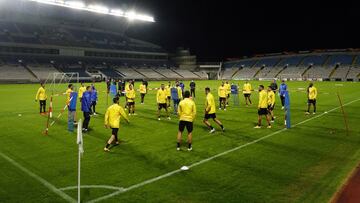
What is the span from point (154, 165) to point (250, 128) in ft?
24.4

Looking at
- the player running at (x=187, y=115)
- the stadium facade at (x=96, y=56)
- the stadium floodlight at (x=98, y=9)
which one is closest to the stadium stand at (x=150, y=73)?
the stadium facade at (x=96, y=56)

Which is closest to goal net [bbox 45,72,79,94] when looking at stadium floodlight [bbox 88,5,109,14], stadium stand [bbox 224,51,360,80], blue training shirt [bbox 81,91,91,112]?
stadium floodlight [bbox 88,5,109,14]

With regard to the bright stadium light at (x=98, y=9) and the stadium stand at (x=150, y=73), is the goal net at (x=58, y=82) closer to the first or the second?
the bright stadium light at (x=98, y=9)

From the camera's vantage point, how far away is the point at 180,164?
9.26m

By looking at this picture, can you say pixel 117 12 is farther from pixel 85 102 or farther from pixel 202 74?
pixel 85 102

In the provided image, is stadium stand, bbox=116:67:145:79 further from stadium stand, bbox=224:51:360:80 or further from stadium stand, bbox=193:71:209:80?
stadium stand, bbox=224:51:360:80

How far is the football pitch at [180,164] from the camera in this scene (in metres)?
7.04

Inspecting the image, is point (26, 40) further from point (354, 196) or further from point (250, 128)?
point (354, 196)

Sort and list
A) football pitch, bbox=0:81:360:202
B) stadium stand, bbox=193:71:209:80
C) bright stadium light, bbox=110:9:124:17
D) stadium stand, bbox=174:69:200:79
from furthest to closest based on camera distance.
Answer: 1. stadium stand, bbox=193:71:209:80
2. stadium stand, bbox=174:69:200:79
3. bright stadium light, bbox=110:9:124:17
4. football pitch, bbox=0:81:360:202

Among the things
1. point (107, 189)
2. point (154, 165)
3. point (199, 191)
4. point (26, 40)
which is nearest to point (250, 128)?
point (154, 165)

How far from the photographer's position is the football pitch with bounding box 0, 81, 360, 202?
7043 millimetres

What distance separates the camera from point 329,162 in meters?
9.43

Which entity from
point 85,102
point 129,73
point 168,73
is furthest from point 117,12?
point 85,102

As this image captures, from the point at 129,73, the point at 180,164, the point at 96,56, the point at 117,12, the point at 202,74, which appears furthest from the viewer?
the point at 202,74
